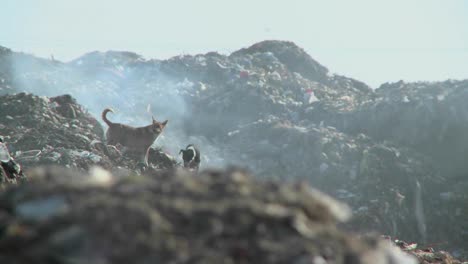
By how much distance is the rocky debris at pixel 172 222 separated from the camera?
1.96 meters

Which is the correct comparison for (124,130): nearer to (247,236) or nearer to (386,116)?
(247,236)

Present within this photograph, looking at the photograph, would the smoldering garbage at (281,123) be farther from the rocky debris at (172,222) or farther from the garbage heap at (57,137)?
the rocky debris at (172,222)

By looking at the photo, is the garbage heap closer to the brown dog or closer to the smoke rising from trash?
the brown dog

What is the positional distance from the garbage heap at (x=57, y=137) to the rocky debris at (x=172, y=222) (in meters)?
8.94

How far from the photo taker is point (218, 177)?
2467mm

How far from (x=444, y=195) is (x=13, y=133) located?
16.2 meters

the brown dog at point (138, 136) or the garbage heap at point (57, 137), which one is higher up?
the brown dog at point (138, 136)

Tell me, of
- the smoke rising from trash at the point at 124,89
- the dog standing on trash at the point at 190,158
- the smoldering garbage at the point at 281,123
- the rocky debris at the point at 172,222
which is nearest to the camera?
the rocky debris at the point at 172,222

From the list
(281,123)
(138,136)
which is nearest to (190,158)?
(138,136)

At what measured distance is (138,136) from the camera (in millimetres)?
12055

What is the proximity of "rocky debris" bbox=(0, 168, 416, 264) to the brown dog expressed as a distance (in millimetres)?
9717

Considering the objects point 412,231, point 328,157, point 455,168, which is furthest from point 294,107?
point 412,231

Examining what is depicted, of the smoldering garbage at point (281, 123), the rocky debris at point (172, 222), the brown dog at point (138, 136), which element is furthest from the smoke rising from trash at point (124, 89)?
the rocky debris at point (172, 222)

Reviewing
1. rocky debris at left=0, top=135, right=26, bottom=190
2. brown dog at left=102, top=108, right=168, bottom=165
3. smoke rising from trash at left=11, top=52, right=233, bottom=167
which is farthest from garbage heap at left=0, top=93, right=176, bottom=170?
smoke rising from trash at left=11, top=52, right=233, bottom=167
